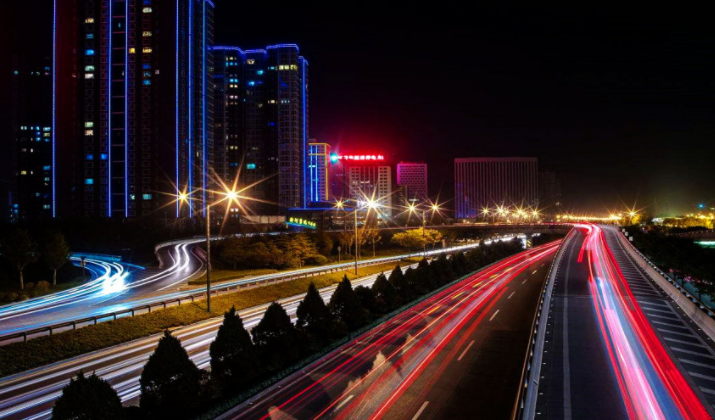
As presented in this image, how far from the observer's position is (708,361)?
20.6 m

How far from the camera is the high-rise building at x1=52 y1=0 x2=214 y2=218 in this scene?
99562 mm

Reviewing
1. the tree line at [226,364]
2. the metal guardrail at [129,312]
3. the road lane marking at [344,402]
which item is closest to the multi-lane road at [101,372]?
the metal guardrail at [129,312]

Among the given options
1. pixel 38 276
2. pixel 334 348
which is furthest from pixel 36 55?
pixel 334 348

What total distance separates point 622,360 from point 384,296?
1557 centimetres

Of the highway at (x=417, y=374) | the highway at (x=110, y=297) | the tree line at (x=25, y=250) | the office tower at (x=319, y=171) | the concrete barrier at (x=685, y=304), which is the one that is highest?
the office tower at (x=319, y=171)

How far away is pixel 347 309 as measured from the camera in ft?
87.6

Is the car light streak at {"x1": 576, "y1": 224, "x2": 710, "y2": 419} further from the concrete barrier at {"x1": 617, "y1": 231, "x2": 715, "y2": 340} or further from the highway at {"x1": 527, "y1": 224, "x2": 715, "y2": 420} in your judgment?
the concrete barrier at {"x1": 617, "y1": 231, "x2": 715, "y2": 340}

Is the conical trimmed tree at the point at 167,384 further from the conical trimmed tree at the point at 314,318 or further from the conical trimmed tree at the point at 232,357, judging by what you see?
the conical trimmed tree at the point at 314,318

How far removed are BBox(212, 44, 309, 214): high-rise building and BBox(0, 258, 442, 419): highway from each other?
122 meters

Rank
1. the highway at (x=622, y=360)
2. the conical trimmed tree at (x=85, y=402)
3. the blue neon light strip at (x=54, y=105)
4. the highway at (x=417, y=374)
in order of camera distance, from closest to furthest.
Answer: the conical trimmed tree at (x=85, y=402)
the highway at (x=417, y=374)
the highway at (x=622, y=360)
the blue neon light strip at (x=54, y=105)

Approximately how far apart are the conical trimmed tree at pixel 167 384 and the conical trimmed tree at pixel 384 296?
57.7 ft

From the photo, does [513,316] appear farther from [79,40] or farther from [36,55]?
[36,55]

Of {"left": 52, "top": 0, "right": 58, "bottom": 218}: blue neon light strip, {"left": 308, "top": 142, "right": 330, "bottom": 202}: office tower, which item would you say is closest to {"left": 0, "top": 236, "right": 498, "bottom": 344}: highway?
{"left": 52, "top": 0, "right": 58, "bottom": 218}: blue neon light strip

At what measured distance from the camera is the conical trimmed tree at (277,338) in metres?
20.1
